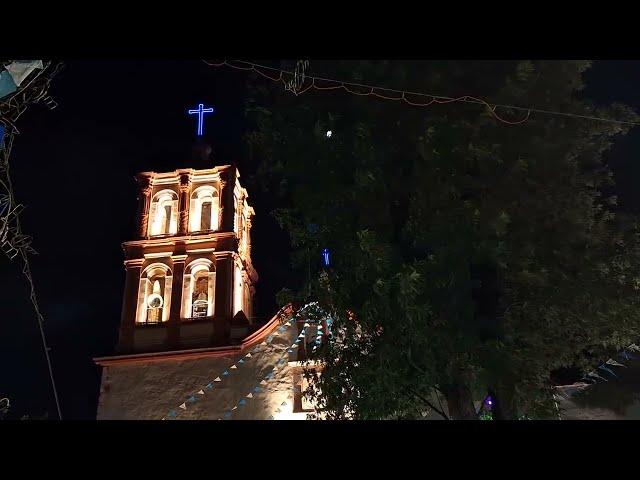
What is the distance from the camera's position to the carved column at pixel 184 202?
19.7 m

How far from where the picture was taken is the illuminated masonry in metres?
18.2

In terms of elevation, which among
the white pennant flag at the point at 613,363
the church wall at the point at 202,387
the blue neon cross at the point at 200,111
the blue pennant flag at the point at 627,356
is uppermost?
the blue neon cross at the point at 200,111

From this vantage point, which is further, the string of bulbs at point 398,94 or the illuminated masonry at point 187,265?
the illuminated masonry at point 187,265

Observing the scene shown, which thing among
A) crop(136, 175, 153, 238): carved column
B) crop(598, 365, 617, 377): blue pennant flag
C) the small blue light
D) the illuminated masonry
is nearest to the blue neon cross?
the illuminated masonry

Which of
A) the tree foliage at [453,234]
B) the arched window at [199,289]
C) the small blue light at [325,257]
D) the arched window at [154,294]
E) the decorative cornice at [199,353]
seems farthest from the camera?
the arched window at [154,294]

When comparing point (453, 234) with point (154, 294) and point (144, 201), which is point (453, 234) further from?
point (144, 201)

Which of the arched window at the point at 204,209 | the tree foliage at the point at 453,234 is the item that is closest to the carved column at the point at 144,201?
the arched window at the point at 204,209

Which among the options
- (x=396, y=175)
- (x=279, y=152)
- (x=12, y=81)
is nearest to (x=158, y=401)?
(x=279, y=152)

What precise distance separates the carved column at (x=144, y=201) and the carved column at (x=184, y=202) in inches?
49.4

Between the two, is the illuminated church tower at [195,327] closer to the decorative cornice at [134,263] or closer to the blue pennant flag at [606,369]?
the decorative cornice at [134,263]

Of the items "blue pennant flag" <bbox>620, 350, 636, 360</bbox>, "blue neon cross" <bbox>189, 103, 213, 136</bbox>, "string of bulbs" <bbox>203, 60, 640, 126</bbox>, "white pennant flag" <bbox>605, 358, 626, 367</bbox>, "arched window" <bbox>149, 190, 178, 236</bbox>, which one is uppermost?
"blue neon cross" <bbox>189, 103, 213, 136</bbox>

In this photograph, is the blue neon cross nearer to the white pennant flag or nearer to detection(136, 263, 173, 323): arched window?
detection(136, 263, 173, 323): arched window

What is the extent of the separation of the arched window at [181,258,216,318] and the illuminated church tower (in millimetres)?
34
